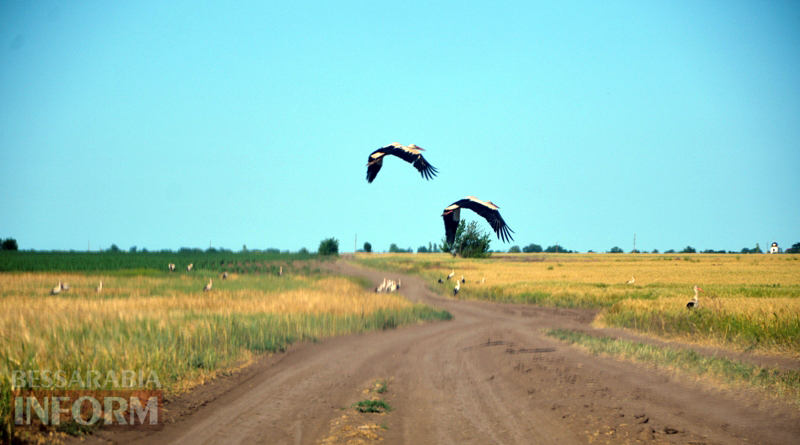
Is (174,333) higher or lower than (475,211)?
lower

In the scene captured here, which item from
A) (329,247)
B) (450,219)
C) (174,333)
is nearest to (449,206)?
(450,219)

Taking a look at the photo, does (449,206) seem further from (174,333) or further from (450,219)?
(174,333)

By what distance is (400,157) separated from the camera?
8656 mm

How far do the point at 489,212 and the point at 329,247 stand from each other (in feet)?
370

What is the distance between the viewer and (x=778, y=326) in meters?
15.8

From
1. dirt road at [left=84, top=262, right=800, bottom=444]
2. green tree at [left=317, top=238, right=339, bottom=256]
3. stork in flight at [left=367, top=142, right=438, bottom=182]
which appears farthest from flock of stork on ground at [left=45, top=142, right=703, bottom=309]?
green tree at [left=317, top=238, right=339, bottom=256]

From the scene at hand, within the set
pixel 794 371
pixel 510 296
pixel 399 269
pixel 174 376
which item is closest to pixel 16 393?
pixel 174 376

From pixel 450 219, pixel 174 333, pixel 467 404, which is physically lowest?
pixel 467 404

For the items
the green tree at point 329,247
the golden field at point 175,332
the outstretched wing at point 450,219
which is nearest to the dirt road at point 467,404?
the golden field at point 175,332

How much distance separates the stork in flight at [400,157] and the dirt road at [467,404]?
12.2 feet

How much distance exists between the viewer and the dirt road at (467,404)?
24.8 feet

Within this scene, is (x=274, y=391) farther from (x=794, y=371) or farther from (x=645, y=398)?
(x=794, y=371)

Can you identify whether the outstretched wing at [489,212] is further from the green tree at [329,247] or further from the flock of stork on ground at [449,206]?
the green tree at [329,247]

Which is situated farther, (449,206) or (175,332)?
(175,332)
